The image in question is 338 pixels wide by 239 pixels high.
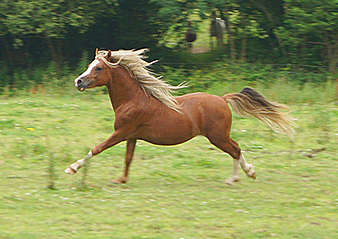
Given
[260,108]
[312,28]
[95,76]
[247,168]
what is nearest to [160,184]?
[247,168]

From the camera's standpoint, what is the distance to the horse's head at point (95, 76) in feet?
27.3

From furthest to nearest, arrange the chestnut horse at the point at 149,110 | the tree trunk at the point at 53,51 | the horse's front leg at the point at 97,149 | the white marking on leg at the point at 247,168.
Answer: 1. the tree trunk at the point at 53,51
2. the white marking on leg at the point at 247,168
3. the chestnut horse at the point at 149,110
4. the horse's front leg at the point at 97,149

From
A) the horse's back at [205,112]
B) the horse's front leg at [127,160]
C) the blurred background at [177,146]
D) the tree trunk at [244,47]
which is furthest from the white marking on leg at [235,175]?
the tree trunk at [244,47]

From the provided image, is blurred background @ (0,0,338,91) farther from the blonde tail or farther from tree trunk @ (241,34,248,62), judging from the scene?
the blonde tail

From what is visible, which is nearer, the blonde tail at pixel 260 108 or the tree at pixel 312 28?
the blonde tail at pixel 260 108

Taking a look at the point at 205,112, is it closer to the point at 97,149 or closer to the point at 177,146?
the point at 97,149

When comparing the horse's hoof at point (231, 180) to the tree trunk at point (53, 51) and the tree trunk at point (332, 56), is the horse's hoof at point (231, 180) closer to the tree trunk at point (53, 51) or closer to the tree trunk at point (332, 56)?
the tree trunk at point (332, 56)

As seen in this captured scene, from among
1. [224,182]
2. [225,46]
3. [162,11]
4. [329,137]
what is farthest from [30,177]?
[225,46]

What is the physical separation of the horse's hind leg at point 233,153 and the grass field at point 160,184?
18 cm

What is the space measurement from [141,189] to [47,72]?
11.0m

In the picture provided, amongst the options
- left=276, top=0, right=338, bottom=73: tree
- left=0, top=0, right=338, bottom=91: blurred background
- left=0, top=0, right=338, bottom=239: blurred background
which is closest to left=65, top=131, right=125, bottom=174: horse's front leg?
left=0, top=0, right=338, bottom=239: blurred background

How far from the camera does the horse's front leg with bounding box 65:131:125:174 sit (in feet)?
26.7

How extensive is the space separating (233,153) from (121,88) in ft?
6.12

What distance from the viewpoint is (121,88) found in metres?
8.57
